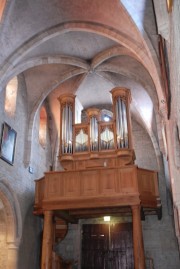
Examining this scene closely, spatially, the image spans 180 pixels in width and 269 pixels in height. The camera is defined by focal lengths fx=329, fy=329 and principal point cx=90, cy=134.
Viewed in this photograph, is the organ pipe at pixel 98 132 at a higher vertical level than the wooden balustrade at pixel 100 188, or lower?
higher

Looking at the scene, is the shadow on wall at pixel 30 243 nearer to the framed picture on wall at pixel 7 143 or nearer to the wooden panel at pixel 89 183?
the framed picture on wall at pixel 7 143

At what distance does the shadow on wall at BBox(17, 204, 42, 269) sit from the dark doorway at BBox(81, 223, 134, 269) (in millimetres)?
2169

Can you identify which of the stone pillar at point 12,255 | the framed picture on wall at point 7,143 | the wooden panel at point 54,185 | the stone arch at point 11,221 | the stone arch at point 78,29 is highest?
the stone arch at point 78,29

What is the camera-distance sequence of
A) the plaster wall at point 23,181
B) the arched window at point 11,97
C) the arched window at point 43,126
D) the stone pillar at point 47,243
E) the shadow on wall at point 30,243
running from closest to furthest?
the stone pillar at point 47,243
the plaster wall at point 23,181
the shadow on wall at point 30,243
the arched window at point 11,97
the arched window at point 43,126

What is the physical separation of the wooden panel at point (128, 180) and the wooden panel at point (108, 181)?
0.70ft

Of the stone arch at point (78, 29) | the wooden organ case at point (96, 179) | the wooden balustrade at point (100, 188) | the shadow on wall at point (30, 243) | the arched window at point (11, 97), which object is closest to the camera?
the stone arch at point (78, 29)

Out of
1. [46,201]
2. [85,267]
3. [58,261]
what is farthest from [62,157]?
[85,267]

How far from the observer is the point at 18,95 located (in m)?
13.5

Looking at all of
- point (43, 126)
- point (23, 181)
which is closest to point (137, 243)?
point (23, 181)

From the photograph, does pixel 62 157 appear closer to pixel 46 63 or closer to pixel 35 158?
pixel 35 158

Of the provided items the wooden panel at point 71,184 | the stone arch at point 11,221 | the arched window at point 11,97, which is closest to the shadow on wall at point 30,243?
the stone arch at point 11,221

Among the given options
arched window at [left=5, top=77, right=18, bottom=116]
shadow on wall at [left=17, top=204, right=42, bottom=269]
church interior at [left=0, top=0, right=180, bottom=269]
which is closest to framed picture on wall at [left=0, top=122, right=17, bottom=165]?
church interior at [left=0, top=0, right=180, bottom=269]

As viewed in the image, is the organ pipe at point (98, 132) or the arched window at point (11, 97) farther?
the organ pipe at point (98, 132)

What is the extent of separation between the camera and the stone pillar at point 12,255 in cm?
1143
